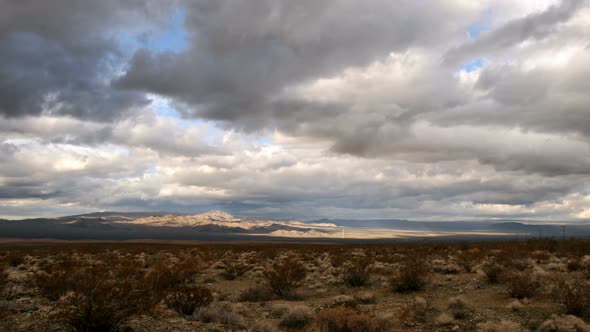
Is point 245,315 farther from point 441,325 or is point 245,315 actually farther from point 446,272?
point 446,272

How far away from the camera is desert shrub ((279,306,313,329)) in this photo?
12883mm

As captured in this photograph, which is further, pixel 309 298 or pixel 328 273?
pixel 328 273

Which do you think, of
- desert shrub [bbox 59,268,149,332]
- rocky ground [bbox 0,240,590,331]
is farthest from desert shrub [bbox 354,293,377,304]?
desert shrub [bbox 59,268,149,332]

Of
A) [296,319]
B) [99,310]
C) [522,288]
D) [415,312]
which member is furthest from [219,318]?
[522,288]

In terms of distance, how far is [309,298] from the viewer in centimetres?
1838

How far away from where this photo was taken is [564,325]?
10977 mm

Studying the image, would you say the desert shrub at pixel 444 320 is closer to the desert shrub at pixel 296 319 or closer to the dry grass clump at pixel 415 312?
the dry grass clump at pixel 415 312

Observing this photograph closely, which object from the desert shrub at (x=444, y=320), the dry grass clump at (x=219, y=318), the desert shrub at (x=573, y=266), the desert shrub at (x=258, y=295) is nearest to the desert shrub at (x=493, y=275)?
the desert shrub at (x=573, y=266)

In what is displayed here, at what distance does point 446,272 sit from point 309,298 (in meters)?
9.82

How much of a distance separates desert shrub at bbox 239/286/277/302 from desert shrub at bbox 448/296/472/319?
7.57 meters

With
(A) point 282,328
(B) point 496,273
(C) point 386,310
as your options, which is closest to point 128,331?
(A) point 282,328

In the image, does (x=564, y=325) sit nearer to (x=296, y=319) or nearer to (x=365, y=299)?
(x=365, y=299)

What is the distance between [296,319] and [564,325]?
7.57 metres

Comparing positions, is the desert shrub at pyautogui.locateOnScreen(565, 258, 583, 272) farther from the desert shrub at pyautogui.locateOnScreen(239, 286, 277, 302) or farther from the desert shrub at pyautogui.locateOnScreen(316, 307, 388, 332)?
the desert shrub at pyautogui.locateOnScreen(239, 286, 277, 302)
